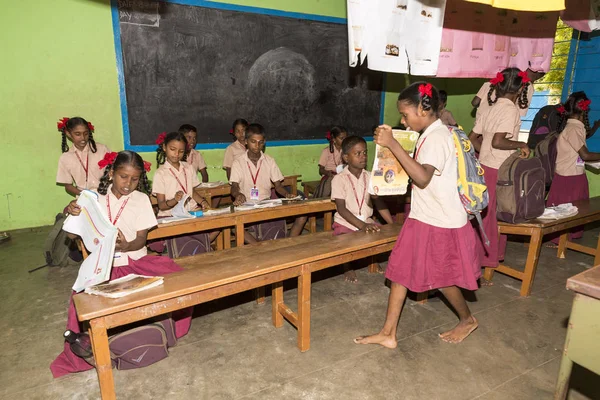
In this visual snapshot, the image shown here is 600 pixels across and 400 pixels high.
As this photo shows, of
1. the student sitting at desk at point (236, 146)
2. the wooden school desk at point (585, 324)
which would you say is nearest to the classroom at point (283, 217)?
the wooden school desk at point (585, 324)

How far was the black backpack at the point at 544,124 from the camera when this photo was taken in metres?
5.50

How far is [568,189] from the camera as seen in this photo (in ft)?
14.6

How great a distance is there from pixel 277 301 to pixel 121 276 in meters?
1.06

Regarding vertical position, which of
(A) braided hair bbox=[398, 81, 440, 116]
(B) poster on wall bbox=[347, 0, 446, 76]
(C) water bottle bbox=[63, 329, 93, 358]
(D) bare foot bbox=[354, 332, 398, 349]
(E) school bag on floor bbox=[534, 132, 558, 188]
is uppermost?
(B) poster on wall bbox=[347, 0, 446, 76]

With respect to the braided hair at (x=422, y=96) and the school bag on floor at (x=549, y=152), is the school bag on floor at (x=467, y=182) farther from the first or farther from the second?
the school bag on floor at (x=549, y=152)

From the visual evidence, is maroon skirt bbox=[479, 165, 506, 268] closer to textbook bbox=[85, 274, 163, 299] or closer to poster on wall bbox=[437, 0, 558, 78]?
poster on wall bbox=[437, 0, 558, 78]

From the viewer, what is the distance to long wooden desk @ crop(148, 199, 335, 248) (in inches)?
115

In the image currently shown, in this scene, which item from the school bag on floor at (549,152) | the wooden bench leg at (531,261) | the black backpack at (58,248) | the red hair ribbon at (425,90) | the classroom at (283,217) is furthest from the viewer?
the school bag on floor at (549,152)

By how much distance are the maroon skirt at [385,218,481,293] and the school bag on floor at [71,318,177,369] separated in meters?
1.54

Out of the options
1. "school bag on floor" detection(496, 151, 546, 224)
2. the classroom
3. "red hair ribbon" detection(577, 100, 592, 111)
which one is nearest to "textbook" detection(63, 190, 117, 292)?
the classroom

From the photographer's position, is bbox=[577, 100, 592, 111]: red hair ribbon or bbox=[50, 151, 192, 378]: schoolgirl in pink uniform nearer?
bbox=[50, 151, 192, 378]: schoolgirl in pink uniform

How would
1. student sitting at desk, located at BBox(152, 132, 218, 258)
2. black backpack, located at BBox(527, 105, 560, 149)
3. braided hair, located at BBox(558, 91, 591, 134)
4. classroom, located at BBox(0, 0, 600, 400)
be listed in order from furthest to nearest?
black backpack, located at BBox(527, 105, 560, 149) < braided hair, located at BBox(558, 91, 591, 134) < student sitting at desk, located at BBox(152, 132, 218, 258) < classroom, located at BBox(0, 0, 600, 400)

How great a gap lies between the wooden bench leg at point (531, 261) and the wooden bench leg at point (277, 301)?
2143 millimetres

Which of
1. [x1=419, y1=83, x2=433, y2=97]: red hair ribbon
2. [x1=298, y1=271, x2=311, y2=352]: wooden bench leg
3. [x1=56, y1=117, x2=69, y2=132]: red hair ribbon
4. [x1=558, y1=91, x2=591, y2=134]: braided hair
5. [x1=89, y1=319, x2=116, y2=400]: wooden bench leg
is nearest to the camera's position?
[x1=89, y1=319, x2=116, y2=400]: wooden bench leg
